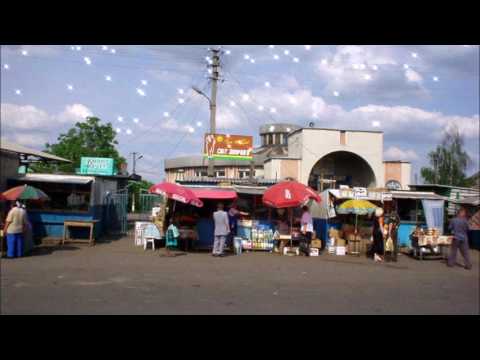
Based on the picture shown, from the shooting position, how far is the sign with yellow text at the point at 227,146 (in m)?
22.4

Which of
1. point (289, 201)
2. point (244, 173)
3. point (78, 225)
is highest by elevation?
point (244, 173)

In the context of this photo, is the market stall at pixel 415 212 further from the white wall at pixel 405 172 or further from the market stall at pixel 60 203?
the market stall at pixel 60 203

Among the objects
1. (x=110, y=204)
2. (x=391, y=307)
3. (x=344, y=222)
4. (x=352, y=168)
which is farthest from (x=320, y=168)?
(x=391, y=307)

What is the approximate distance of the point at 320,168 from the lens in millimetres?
26781

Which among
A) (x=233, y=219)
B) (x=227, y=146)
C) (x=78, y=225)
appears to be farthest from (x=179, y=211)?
(x=227, y=146)

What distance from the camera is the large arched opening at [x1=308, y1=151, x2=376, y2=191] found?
26.2 m

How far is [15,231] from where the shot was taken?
41.8ft

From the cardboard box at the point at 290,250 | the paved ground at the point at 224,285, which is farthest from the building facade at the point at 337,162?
the paved ground at the point at 224,285

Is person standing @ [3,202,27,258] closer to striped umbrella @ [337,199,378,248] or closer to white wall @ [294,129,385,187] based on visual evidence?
striped umbrella @ [337,199,378,248]

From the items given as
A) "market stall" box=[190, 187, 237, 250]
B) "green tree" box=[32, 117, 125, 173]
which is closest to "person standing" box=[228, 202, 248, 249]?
"market stall" box=[190, 187, 237, 250]

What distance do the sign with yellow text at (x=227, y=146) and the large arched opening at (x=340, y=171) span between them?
17.1ft

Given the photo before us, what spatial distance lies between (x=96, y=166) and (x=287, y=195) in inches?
451

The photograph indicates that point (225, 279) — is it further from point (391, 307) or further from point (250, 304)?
point (391, 307)

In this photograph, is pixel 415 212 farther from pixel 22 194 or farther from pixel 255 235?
pixel 22 194
